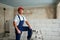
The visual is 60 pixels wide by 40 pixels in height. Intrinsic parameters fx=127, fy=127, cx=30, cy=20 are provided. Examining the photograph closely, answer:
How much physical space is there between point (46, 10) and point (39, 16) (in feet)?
1.80

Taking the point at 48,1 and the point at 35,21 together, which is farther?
the point at 48,1

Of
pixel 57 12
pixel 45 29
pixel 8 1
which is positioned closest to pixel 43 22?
pixel 45 29

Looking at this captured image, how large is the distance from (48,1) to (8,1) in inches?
87.2

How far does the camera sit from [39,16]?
25.1 feet

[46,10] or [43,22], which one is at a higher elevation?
[46,10]

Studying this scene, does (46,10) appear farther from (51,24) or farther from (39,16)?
(51,24)

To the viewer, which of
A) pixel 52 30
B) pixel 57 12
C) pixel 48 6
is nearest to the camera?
pixel 52 30

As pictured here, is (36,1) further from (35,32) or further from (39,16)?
(35,32)

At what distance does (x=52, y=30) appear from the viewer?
5219mm

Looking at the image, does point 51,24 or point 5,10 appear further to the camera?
point 5,10

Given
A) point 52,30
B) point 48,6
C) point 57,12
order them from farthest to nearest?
point 48,6 < point 57,12 < point 52,30

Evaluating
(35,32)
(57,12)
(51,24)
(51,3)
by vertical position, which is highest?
(51,3)

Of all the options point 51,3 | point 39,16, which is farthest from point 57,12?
point 39,16

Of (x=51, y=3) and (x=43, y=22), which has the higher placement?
(x=51, y=3)
